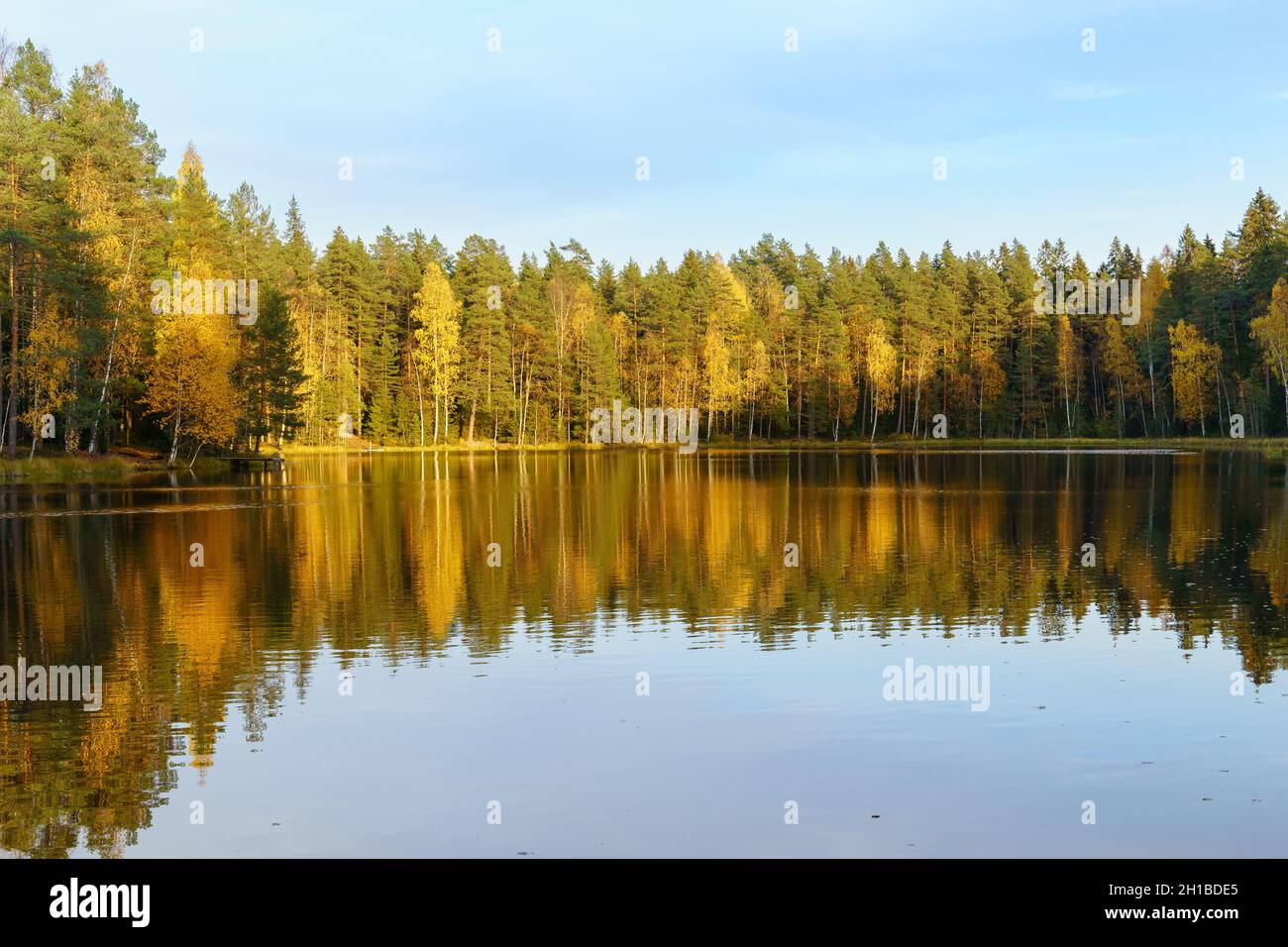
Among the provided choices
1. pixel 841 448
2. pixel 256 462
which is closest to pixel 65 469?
pixel 256 462

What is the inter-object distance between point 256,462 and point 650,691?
67660 millimetres

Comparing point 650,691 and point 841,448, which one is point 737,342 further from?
point 650,691

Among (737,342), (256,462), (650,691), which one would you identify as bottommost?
(650,691)

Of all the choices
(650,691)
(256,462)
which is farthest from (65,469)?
(650,691)

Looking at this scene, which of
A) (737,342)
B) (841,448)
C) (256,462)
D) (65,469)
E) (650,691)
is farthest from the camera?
(737,342)

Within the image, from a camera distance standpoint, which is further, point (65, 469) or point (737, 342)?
point (737, 342)

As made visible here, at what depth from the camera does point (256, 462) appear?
77625 millimetres

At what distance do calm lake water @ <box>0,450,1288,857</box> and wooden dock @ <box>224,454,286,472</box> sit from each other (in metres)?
40.5

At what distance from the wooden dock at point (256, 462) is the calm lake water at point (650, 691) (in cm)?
4053

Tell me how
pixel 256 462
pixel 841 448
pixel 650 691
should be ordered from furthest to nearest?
1. pixel 841 448
2. pixel 256 462
3. pixel 650 691

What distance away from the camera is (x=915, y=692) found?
1519cm

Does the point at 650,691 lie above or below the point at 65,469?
below
